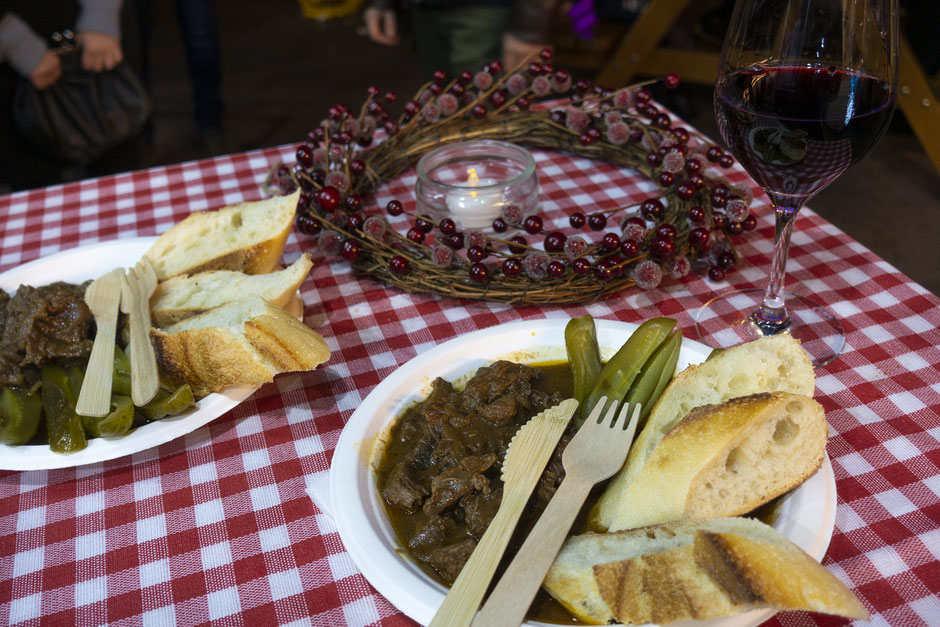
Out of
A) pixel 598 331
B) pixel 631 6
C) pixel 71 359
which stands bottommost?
pixel 631 6

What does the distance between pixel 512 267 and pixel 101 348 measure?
2.68ft

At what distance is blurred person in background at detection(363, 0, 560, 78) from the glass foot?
2351 millimetres

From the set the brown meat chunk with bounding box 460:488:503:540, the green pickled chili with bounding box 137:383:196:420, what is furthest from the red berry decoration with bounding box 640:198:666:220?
the green pickled chili with bounding box 137:383:196:420

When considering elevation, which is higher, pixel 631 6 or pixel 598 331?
pixel 598 331

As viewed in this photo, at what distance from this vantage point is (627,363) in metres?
1.24

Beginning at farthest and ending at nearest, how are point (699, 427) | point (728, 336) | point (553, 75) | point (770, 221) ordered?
point (553, 75) < point (770, 221) < point (728, 336) < point (699, 427)

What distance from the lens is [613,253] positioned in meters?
1.62

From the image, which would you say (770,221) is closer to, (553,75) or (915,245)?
(553,75)

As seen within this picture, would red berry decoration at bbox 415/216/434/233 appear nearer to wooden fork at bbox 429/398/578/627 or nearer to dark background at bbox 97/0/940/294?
wooden fork at bbox 429/398/578/627

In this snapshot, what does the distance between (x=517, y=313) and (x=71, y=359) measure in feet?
2.93

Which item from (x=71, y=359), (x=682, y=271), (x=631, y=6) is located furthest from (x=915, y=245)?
(x=71, y=359)

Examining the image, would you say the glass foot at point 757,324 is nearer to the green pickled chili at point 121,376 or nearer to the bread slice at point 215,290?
the bread slice at point 215,290

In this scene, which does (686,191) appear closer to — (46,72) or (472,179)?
(472,179)

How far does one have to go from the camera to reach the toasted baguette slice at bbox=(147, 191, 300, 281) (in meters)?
1.63
